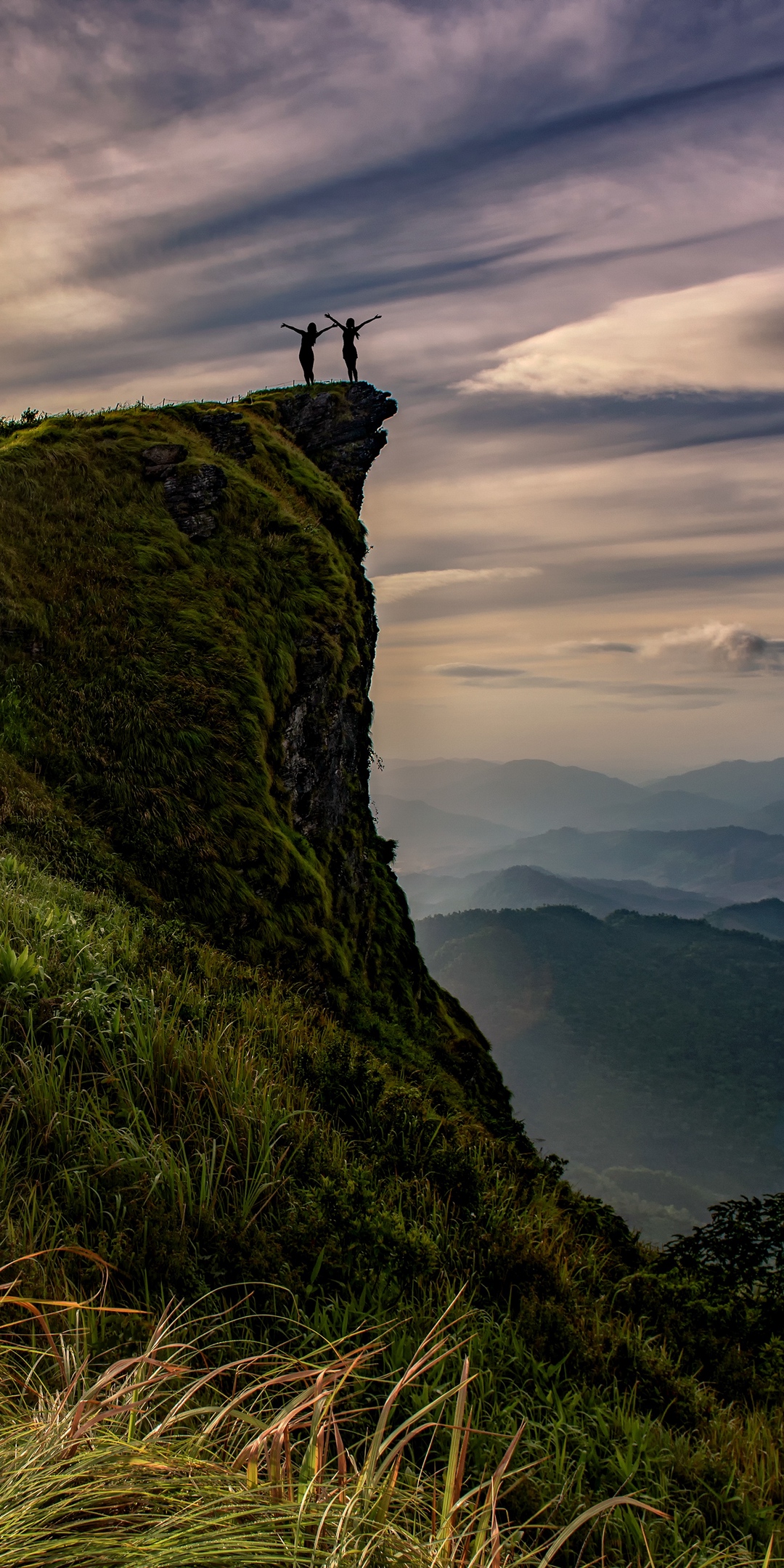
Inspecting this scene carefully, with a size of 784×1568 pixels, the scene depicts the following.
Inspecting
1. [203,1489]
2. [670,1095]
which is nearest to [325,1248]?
[203,1489]

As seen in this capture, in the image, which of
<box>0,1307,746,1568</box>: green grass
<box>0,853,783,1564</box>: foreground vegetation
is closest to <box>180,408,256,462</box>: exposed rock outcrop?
<box>0,853,783,1564</box>: foreground vegetation

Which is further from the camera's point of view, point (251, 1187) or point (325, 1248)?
point (251, 1187)

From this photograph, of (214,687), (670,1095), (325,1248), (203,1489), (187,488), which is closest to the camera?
(203,1489)

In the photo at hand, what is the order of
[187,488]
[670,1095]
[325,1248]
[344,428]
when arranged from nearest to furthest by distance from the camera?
1. [325,1248]
2. [187,488]
3. [344,428]
4. [670,1095]

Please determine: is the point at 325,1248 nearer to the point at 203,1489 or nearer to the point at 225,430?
the point at 203,1489

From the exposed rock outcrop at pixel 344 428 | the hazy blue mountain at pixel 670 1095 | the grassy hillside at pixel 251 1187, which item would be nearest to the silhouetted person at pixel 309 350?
the exposed rock outcrop at pixel 344 428

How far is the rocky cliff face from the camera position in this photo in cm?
1059

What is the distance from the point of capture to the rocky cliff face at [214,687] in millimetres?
10594

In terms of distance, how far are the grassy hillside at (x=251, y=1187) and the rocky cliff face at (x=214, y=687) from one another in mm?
75

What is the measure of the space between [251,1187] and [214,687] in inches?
386

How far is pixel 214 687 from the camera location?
1255 cm

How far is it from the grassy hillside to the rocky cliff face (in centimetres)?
8

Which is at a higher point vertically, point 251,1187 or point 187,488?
point 187,488

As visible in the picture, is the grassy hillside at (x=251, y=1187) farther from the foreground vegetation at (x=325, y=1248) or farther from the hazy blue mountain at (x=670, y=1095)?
the hazy blue mountain at (x=670, y=1095)
